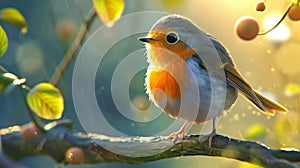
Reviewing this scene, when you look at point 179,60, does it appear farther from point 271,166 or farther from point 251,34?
point 271,166

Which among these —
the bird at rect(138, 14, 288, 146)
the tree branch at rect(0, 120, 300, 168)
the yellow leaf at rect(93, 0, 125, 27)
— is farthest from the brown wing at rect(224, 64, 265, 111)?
the yellow leaf at rect(93, 0, 125, 27)

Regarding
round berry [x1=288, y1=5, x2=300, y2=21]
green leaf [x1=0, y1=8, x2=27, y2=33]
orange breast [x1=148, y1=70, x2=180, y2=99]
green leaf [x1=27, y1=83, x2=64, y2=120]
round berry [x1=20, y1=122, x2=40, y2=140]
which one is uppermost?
green leaf [x1=0, y1=8, x2=27, y2=33]

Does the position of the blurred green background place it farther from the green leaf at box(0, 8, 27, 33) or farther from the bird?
the green leaf at box(0, 8, 27, 33)

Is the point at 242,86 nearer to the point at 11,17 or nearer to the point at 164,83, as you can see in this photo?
the point at 164,83

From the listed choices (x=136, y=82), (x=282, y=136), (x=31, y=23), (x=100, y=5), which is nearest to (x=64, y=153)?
(x=100, y=5)

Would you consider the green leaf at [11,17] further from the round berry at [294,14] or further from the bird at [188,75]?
the round berry at [294,14]

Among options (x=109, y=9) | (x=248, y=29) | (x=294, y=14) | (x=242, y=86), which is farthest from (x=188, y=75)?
(x=109, y=9)
